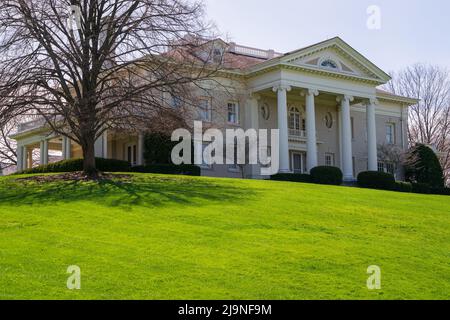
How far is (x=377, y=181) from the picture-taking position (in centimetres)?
4281

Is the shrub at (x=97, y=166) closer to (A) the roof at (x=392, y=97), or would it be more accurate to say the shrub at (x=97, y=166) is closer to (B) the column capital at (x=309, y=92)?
(B) the column capital at (x=309, y=92)

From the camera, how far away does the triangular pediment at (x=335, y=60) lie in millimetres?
43638

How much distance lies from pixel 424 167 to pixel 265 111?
1340 cm

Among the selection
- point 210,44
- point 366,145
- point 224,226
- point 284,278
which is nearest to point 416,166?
point 366,145

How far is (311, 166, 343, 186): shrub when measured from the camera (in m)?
40.8

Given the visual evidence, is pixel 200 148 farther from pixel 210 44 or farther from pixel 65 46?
pixel 65 46

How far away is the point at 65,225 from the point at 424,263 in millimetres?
8674

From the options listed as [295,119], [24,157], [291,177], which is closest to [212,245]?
[291,177]

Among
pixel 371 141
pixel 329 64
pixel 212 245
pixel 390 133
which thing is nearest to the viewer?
pixel 212 245

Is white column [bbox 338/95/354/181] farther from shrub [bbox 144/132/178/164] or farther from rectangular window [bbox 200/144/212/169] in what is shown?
shrub [bbox 144/132/178/164]

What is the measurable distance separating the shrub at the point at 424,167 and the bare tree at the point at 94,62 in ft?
89.0

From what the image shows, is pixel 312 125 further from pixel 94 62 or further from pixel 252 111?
pixel 94 62

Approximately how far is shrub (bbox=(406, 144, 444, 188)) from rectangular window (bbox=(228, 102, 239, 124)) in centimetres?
1470
